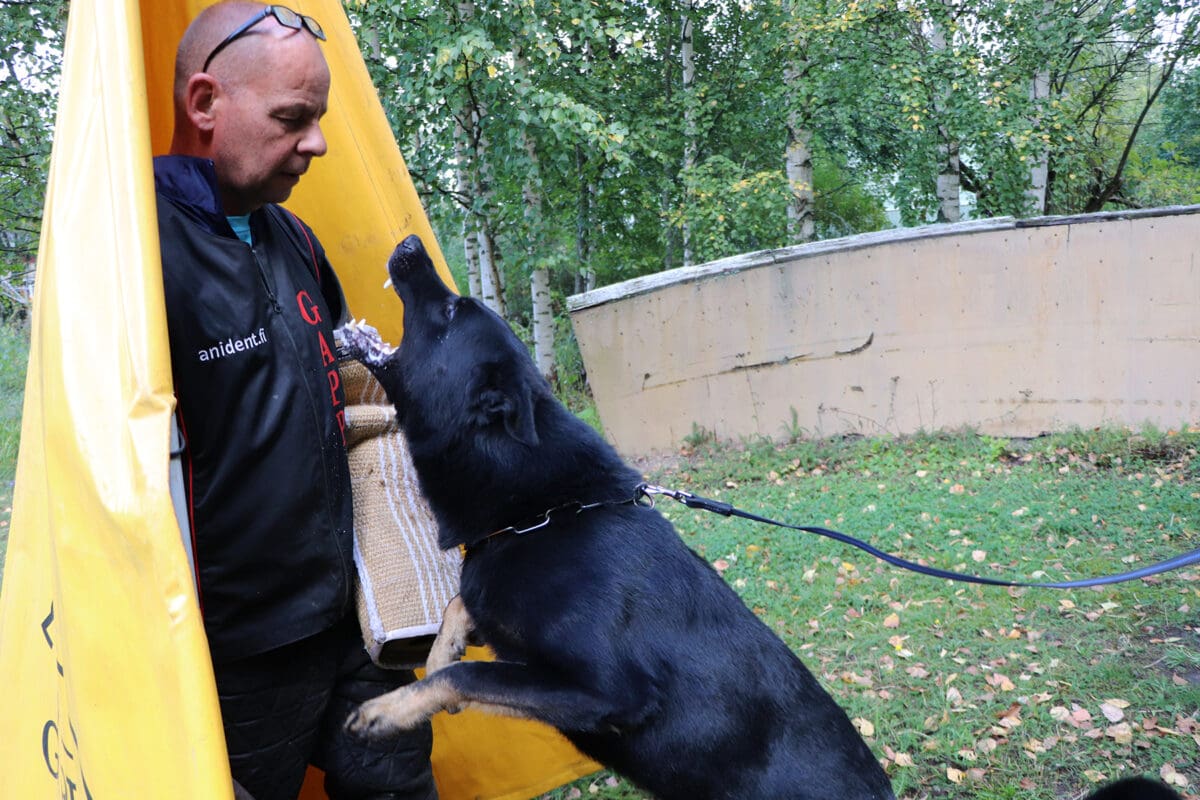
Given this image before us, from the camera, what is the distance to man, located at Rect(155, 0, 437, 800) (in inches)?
73.6

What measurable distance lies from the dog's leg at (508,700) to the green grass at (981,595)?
176 cm

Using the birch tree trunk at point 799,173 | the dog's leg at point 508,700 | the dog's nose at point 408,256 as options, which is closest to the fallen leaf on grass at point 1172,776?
the dog's leg at point 508,700

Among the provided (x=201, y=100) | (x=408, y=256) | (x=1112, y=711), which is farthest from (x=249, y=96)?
(x=1112, y=711)

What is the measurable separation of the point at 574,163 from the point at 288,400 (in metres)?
9.01

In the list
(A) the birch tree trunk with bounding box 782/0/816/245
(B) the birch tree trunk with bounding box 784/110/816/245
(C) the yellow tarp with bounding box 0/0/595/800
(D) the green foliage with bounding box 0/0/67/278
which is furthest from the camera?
(B) the birch tree trunk with bounding box 784/110/816/245

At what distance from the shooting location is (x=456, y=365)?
101 inches

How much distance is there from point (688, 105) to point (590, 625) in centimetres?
962

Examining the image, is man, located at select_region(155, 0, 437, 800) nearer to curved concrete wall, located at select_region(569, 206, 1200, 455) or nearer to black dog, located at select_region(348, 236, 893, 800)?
black dog, located at select_region(348, 236, 893, 800)

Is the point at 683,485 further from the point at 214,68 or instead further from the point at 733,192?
the point at 214,68

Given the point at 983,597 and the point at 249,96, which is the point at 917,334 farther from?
the point at 249,96

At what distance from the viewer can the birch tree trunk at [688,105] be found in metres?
10.7

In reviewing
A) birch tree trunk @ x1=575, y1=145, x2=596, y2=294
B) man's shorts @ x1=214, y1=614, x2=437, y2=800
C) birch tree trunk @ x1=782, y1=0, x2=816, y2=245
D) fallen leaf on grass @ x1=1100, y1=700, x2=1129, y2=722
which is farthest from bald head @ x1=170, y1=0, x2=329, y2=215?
birch tree trunk @ x1=782, y1=0, x2=816, y2=245

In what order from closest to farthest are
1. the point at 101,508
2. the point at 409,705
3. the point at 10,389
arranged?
the point at 101,508, the point at 409,705, the point at 10,389

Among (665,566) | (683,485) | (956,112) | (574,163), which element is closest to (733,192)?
(574,163)
